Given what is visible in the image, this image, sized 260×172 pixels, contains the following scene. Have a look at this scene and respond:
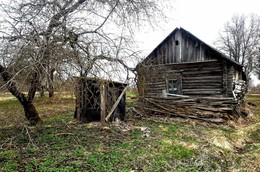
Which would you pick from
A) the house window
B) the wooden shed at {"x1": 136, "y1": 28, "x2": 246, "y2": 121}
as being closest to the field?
the wooden shed at {"x1": 136, "y1": 28, "x2": 246, "y2": 121}

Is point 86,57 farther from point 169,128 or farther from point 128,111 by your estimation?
point 128,111

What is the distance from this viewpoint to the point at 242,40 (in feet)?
131

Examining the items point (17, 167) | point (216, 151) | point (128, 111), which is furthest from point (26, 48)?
point (128, 111)

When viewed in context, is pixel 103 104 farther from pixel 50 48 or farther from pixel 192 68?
pixel 192 68

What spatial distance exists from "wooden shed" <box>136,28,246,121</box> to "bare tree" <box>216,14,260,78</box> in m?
25.2

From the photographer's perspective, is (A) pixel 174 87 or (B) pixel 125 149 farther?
(A) pixel 174 87

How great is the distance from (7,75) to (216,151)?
247 inches

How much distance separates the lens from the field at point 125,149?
5.17m

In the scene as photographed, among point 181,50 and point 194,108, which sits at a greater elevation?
point 181,50

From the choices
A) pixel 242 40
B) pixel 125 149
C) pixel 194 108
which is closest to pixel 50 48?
pixel 125 149

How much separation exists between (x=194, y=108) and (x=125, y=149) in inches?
251

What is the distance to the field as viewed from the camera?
5172mm

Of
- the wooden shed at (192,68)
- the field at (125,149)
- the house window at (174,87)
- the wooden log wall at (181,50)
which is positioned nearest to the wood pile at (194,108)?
the wooden shed at (192,68)

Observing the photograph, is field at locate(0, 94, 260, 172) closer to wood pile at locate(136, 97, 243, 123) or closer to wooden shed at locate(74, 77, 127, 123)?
wooden shed at locate(74, 77, 127, 123)
